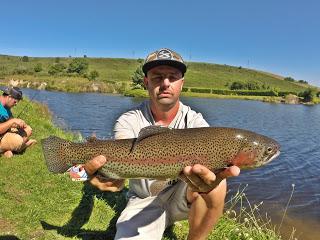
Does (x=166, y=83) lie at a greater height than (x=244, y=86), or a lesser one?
greater

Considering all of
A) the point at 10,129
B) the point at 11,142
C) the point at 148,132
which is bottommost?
the point at 11,142

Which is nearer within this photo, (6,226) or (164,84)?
(164,84)

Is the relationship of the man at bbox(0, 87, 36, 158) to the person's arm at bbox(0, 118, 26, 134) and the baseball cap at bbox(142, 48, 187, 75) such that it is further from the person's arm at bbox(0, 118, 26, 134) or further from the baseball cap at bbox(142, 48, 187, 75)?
the baseball cap at bbox(142, 48, 187, 75)

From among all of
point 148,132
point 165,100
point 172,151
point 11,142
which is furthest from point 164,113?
point 11,142

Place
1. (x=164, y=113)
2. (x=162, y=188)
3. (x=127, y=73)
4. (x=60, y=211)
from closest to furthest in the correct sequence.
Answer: (x=164, y=113), (x=162, y=188), (x=60, y=211), (x=127, y=73)

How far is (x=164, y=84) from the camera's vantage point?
535 centimetres

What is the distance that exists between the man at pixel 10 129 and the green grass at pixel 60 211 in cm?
131

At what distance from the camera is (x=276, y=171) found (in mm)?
17562

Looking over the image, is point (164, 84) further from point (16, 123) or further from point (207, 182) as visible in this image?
point (16, 123)

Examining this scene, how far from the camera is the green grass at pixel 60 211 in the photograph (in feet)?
20.3

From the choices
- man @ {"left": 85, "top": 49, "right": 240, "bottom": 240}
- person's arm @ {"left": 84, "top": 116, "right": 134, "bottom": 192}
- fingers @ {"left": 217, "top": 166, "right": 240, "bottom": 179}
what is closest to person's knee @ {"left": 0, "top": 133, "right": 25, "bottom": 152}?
man @ {"left": 85, "top": 49, "right": 240, "bottom": 240}

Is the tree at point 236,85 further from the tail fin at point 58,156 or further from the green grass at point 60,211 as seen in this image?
the tail fin at point 58,156

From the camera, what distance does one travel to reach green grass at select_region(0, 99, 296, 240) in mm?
6180

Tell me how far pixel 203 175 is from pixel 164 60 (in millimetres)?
1686
